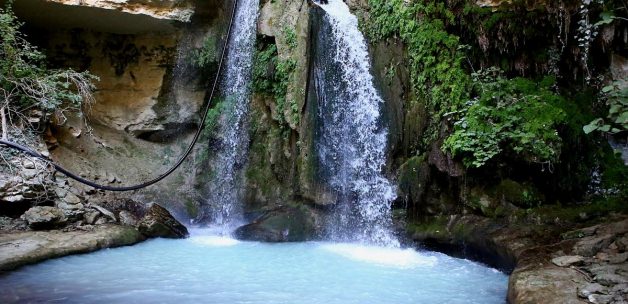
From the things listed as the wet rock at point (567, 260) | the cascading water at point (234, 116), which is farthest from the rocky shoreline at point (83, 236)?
the wet rock at point (567, 260)

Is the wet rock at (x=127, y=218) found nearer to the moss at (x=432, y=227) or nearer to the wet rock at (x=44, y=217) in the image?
the wet rock at (x=44, y=217)

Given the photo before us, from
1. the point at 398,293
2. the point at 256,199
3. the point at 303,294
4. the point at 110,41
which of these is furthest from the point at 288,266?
the point at 110,41

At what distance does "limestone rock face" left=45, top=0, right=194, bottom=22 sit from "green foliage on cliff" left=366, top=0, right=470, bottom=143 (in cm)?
422

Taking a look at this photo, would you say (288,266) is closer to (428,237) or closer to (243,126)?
(428,237)

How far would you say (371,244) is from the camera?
8.08 meters

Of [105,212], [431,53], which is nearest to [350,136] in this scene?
[431,53]

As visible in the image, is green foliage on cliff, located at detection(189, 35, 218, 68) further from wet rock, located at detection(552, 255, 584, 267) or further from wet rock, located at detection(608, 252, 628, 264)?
wet rock, located at detection(608, 252, 628, 264)

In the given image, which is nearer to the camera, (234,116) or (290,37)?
(290,37)

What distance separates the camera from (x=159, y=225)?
8156mm

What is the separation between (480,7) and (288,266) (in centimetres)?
505

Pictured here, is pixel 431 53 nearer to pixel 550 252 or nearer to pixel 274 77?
pixel 274 77

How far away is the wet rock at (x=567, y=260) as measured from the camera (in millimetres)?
4898

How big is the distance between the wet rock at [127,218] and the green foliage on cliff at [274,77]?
11.4ft

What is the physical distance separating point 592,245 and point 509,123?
211 cm
